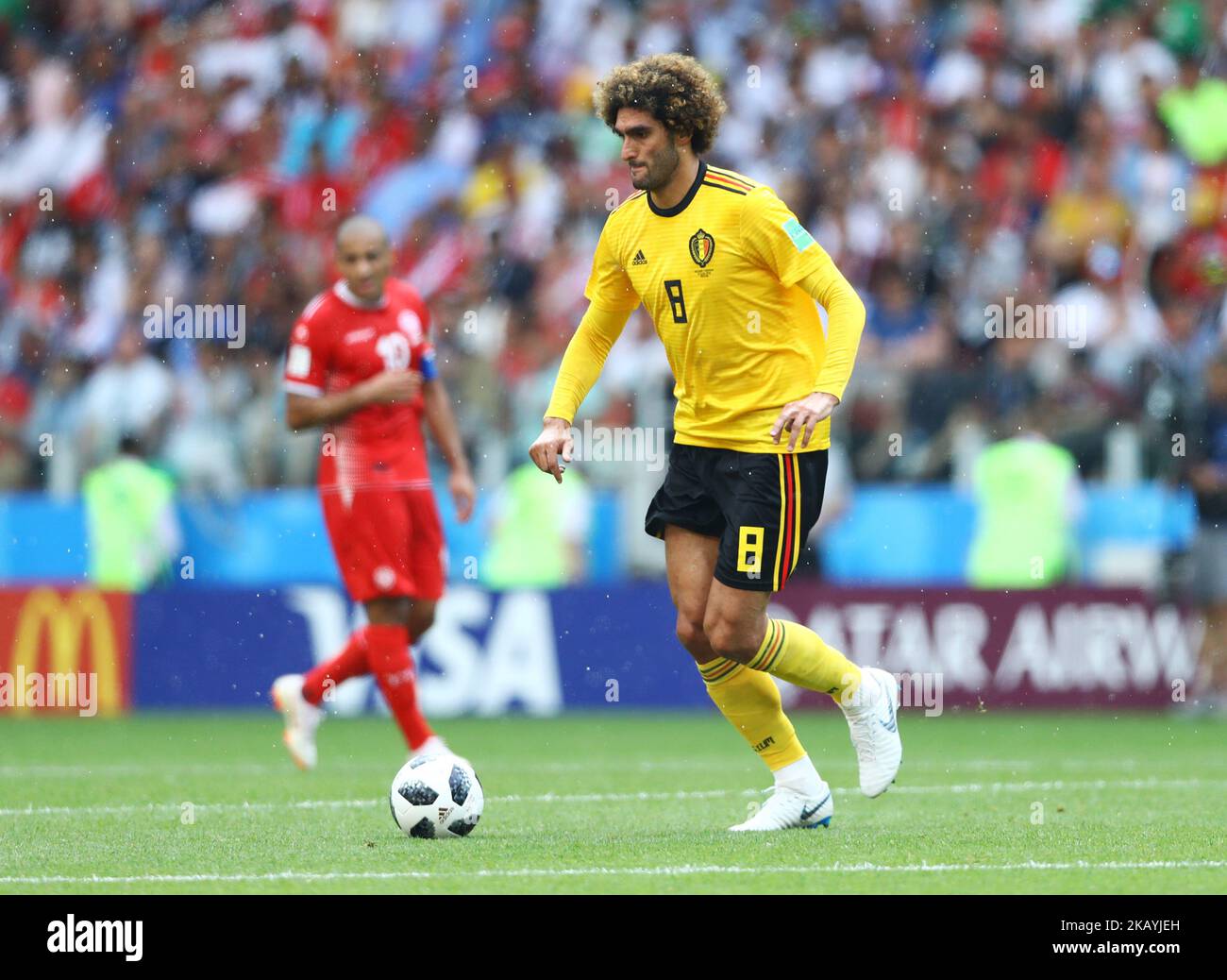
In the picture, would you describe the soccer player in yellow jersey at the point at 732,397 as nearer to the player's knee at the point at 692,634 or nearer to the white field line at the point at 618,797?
the player's knee at the point at 692,634

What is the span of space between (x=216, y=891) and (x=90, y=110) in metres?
13.3

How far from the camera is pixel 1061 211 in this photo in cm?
1529

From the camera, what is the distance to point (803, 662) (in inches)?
279

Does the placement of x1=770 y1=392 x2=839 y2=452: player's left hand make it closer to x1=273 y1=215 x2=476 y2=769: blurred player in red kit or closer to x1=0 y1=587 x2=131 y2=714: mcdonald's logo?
x1=273 y1=215 x2=476 y2=769: blurred player in red kit

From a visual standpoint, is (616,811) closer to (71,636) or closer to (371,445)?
(371,445)

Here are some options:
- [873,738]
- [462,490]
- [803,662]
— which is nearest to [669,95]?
[803,662]

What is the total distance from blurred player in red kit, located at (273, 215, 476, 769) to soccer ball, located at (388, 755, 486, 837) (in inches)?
71.2

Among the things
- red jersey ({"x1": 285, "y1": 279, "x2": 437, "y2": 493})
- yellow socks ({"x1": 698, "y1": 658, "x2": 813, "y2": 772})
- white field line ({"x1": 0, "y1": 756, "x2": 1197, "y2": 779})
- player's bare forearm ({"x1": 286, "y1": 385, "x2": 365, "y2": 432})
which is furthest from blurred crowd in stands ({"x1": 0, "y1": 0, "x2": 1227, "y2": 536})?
yellow socks ({"x1": 698, "y1": 658, "x2": 813, "y2": 772})

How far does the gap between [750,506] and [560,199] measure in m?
9.48

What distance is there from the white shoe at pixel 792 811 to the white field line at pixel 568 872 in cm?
99

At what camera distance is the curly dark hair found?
6.94 meters

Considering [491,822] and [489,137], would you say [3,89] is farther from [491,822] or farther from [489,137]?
[491,822]
